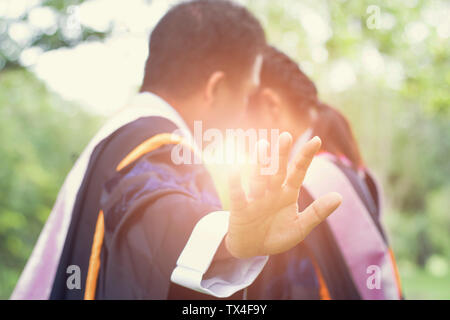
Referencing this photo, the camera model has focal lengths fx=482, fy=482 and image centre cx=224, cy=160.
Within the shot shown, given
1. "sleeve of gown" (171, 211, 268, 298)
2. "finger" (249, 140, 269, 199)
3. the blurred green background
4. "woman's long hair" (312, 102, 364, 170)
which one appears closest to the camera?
"finger" (249, 140, 269, 199)

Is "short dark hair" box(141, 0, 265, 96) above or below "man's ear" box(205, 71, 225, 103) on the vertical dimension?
above

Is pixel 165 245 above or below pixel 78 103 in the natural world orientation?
below

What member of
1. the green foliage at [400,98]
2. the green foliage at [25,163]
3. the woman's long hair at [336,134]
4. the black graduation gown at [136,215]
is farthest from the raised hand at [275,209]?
the green foliage at [25,163]

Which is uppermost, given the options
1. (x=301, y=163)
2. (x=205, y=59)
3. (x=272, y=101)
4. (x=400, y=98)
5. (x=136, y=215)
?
(x=400, y=98)

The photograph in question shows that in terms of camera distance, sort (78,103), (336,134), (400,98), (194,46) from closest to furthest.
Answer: (194,46) < (336,134) < (78,103) < (400,98)

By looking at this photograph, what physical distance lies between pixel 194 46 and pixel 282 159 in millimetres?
859

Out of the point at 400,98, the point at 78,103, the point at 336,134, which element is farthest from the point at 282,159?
the point at 400,98

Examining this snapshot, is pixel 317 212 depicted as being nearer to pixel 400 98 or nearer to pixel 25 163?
pixel 25 163

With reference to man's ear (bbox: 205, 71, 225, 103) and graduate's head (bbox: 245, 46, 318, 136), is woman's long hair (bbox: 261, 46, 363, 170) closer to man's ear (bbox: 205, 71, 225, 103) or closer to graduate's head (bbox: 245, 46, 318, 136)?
graduate's head (bbox: 245, 46, 318, 136)

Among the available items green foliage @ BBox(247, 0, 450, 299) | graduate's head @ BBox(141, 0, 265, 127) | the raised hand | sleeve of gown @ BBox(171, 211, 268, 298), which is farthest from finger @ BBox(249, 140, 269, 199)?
green foliage @ BBox(247, 0, 450, 299)

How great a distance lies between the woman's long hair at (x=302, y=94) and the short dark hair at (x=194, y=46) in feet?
1.49

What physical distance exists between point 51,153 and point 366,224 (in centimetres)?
488

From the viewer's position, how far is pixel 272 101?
2.19m

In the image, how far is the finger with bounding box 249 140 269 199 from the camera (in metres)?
0.84
